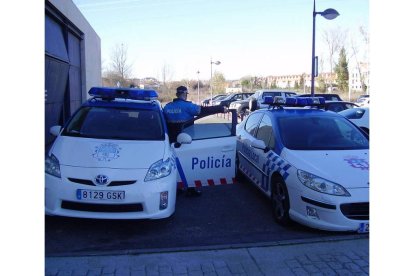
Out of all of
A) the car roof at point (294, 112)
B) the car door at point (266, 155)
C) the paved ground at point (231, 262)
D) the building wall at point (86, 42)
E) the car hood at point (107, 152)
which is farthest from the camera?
the building wall at point (86, 42)

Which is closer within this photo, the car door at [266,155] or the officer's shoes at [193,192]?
the car door at [266,155]

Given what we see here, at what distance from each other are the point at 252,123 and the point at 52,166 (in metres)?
3.62

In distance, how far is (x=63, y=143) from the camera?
5.02m

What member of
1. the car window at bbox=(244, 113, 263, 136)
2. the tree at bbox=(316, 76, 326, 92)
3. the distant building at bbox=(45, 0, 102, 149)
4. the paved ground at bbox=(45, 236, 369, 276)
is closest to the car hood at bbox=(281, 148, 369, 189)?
the paved ground at bbox=(45, 236, 369, 276)

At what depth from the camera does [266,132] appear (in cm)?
614

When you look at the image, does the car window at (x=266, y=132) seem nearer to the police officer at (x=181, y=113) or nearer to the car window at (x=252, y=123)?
the car window at (x=252, y=123)

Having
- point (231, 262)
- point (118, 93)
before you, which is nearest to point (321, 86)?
point (118, 93)

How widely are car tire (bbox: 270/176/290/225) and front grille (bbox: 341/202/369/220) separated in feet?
2.32

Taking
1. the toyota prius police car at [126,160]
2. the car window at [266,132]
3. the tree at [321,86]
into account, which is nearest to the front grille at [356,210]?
the car window at [266,132]

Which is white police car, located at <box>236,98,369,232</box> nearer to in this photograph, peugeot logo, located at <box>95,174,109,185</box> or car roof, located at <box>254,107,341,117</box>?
car roof, located at <box>254,107,341,117</box>

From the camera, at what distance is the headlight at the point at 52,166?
452 centimetres
